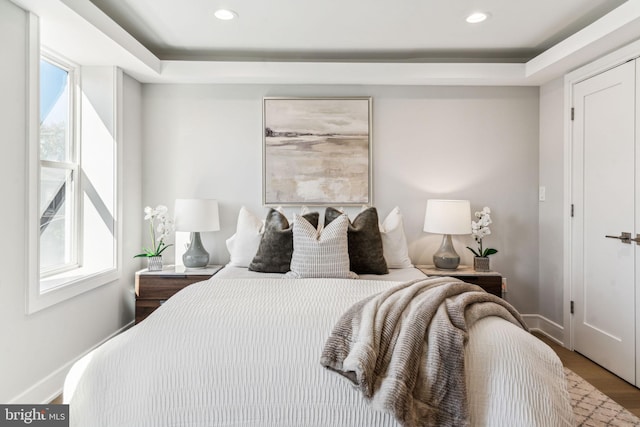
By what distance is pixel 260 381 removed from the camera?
54.2 inches

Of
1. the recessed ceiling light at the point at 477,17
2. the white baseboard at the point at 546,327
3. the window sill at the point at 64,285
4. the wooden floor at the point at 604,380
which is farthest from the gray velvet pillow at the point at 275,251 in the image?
the white baseboard at the point at 546,327

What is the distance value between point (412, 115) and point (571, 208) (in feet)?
5.16

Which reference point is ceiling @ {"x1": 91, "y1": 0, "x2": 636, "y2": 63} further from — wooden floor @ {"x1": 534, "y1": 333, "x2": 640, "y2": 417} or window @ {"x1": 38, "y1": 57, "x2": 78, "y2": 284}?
wooden floor @ {"x1": 534, "y1": 333, "x2": 640, "y2": 417}

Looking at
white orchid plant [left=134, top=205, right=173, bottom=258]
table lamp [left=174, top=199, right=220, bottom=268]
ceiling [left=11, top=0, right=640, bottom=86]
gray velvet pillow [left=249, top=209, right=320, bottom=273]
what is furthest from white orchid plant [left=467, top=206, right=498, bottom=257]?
white orchid plant [left=134, top=205, right=173, bottom=258]

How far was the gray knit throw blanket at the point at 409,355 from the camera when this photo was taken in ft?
4.08

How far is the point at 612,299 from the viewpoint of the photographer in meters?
2.71

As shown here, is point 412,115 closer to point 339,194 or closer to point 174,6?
point 339,194

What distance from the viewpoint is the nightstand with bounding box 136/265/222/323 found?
9.89 feet

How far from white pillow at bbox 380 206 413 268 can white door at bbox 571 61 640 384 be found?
55.5 inches

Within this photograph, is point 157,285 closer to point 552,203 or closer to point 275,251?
point 275,251

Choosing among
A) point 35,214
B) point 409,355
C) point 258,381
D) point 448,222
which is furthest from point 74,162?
point 448,222

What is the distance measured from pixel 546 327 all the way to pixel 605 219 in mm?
1214

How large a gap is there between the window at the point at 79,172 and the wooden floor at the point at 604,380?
3.67 meters

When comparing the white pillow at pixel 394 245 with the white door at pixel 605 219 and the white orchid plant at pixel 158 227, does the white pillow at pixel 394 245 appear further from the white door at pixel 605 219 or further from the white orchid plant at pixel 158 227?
the white orchid plant at pixel 158 227
